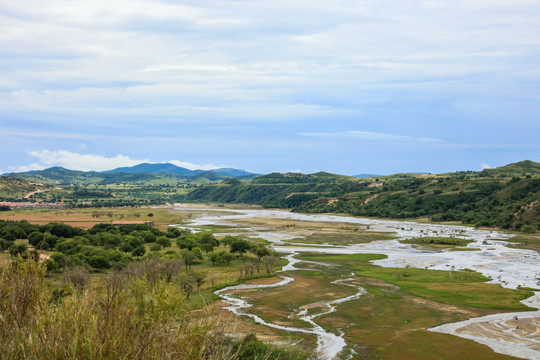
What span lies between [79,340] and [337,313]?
46420 millimetres

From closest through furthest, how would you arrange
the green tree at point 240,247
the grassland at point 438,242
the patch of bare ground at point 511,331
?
the patch of bare ground at point 511,331 < the green tree at point 240,247 < the grassland at point 438,242

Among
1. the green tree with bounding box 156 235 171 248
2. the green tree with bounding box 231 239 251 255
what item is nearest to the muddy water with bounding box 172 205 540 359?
the green tree with bounding box 231 239 251 255

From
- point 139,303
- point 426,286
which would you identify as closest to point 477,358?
point 426,286

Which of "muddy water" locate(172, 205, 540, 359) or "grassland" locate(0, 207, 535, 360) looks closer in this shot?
"grassland" locate(0, 207, 535, 360)

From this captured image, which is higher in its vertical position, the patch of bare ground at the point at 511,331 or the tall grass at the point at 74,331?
the tall grass at the point at 74,331

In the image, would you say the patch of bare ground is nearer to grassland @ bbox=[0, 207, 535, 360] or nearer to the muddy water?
the muddy water

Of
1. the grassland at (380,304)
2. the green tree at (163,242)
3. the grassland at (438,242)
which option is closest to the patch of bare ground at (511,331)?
the grassland at (380,304)

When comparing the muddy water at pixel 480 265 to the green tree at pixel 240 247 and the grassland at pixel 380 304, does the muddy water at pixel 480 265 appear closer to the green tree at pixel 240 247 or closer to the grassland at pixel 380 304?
the grassland at pixel 380 304

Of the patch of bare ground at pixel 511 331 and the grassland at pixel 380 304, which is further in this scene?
the patch of bare ground at pixel 511 331

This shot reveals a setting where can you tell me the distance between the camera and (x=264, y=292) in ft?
214

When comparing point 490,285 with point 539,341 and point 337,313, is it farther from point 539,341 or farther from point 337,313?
point 337,313

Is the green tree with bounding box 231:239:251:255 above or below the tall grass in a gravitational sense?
below

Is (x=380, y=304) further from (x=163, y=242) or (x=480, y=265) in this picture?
(x=163, y=242)

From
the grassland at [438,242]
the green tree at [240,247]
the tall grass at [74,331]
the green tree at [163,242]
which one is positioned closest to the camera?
the tall grass at [74,331]
